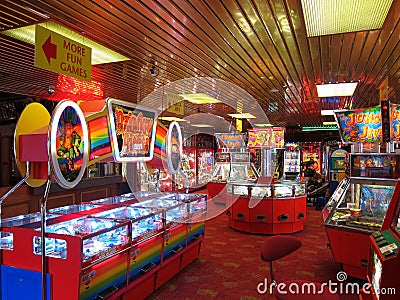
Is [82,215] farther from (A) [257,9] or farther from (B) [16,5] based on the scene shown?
(A) [257,9]

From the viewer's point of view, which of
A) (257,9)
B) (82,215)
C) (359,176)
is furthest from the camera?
(359,176)

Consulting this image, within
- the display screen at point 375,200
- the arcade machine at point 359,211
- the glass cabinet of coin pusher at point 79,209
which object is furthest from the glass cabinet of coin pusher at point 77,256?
the display screen at point 375,200

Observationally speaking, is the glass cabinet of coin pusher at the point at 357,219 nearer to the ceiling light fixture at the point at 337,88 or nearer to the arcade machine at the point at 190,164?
Result: the ceiling light fixture at the point at 337,88

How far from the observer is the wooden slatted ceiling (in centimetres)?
296

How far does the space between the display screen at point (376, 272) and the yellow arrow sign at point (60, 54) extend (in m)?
3.14

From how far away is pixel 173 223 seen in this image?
13.9 ft

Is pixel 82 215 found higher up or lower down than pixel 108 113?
lower down

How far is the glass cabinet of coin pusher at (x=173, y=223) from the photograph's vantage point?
407 cm

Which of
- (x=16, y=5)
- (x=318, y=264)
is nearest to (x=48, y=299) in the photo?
(x=16, y=5)

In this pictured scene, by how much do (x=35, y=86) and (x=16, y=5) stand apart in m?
3.59

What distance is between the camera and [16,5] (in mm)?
2859

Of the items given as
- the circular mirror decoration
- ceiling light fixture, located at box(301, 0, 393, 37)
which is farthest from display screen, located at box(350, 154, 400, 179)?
the circular mirror decoration

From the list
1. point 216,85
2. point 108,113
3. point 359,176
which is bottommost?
point 359,176

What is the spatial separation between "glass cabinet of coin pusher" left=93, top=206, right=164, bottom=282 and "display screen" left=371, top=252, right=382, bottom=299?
2138 mm
